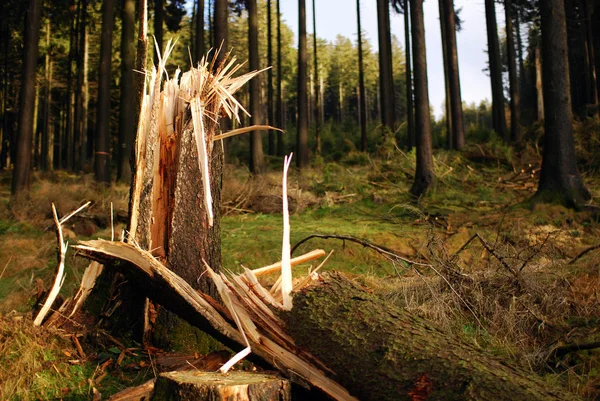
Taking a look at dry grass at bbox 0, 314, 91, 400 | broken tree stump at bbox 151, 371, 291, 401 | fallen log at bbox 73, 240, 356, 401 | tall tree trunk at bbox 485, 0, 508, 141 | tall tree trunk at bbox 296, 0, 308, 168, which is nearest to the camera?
broken tree stump at bbox 151, 371, 291, 401

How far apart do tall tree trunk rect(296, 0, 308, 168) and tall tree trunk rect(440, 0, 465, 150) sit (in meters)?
5.43

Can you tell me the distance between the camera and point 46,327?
371 centimetres

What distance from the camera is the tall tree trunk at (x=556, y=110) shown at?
982cm

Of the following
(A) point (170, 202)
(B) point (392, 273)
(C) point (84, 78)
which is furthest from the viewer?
(C) point (84, 78)

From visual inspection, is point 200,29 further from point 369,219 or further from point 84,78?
point 369,219

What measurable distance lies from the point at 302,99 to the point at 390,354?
708 inches

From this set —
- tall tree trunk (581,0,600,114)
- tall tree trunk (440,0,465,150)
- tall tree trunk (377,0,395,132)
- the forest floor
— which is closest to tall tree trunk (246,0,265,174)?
the forest floor

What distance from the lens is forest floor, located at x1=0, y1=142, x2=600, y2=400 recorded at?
358 centimetres

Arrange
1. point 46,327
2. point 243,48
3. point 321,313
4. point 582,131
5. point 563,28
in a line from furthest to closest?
1. point 243,48
2. point 582,131
3. point 563,28
4. point 46,327
5. point 321,313

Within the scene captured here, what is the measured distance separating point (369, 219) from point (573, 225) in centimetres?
358

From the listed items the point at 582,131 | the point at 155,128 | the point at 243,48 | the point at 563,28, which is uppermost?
the point at 243,48

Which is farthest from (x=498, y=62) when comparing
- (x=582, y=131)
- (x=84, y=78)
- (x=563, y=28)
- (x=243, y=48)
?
(x=243, y=48)

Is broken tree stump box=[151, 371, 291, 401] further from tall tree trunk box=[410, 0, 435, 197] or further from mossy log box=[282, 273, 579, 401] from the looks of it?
tall tree trunk box=[410, 0, 435, 197]

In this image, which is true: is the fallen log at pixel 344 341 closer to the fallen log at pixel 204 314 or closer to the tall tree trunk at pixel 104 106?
the fallen log at pixel 204 314
